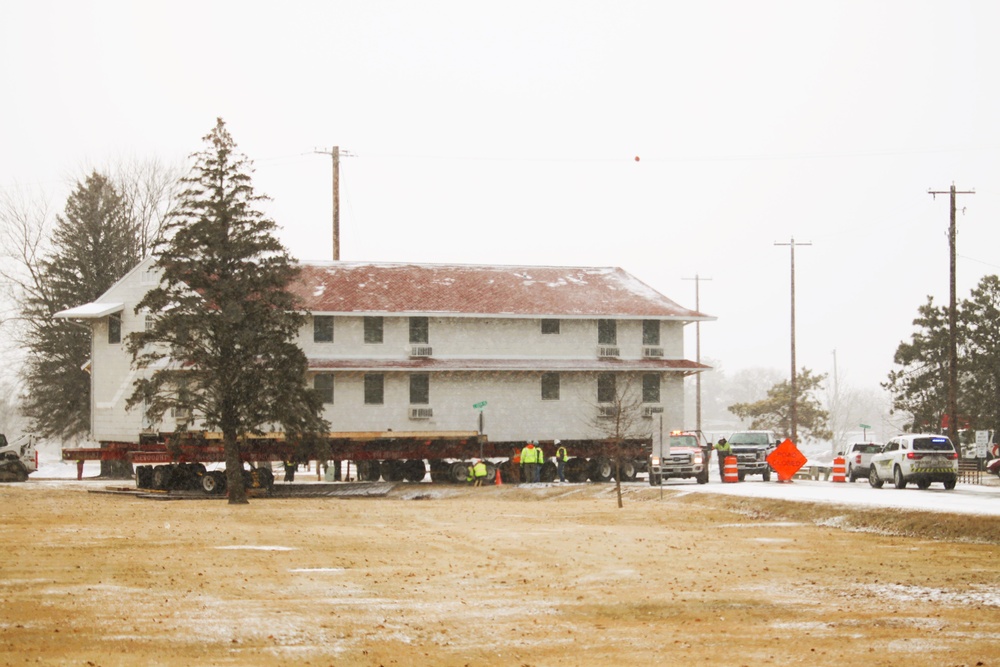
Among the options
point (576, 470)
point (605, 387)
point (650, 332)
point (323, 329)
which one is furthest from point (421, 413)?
point (650, 332)

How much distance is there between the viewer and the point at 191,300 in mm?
44281

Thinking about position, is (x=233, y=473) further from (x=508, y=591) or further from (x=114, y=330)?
(x=508, y=591)

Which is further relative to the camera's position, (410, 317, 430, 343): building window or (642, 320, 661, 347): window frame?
(642, 320, 661, 347): window frame

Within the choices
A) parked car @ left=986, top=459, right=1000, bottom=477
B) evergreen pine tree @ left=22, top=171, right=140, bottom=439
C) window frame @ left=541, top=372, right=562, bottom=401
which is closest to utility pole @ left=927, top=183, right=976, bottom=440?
parked car @ left=986, top=459, right=1000, bottom=477

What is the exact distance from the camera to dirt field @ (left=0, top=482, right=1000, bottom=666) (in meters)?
14.3

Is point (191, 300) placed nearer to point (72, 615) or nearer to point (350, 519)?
point (350, 519)

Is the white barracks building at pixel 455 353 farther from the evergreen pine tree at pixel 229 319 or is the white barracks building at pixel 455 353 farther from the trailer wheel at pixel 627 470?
the evergreen pine tree at pixel 229 319

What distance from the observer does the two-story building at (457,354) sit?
189 feet

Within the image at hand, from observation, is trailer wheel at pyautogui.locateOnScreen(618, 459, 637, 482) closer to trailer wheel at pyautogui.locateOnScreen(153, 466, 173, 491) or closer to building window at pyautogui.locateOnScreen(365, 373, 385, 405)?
building window at pyautogui.locateOnScreen(365, 373, 385, 405)

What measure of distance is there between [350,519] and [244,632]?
20.4 metres

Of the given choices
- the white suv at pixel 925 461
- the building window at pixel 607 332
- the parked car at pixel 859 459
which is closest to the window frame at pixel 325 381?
the building window at pixel 607 332

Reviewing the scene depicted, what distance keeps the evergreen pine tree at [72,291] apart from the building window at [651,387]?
27.9 metres

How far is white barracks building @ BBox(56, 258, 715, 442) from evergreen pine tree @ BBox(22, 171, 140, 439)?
788 cm

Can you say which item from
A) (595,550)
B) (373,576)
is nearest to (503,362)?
(595,550)
